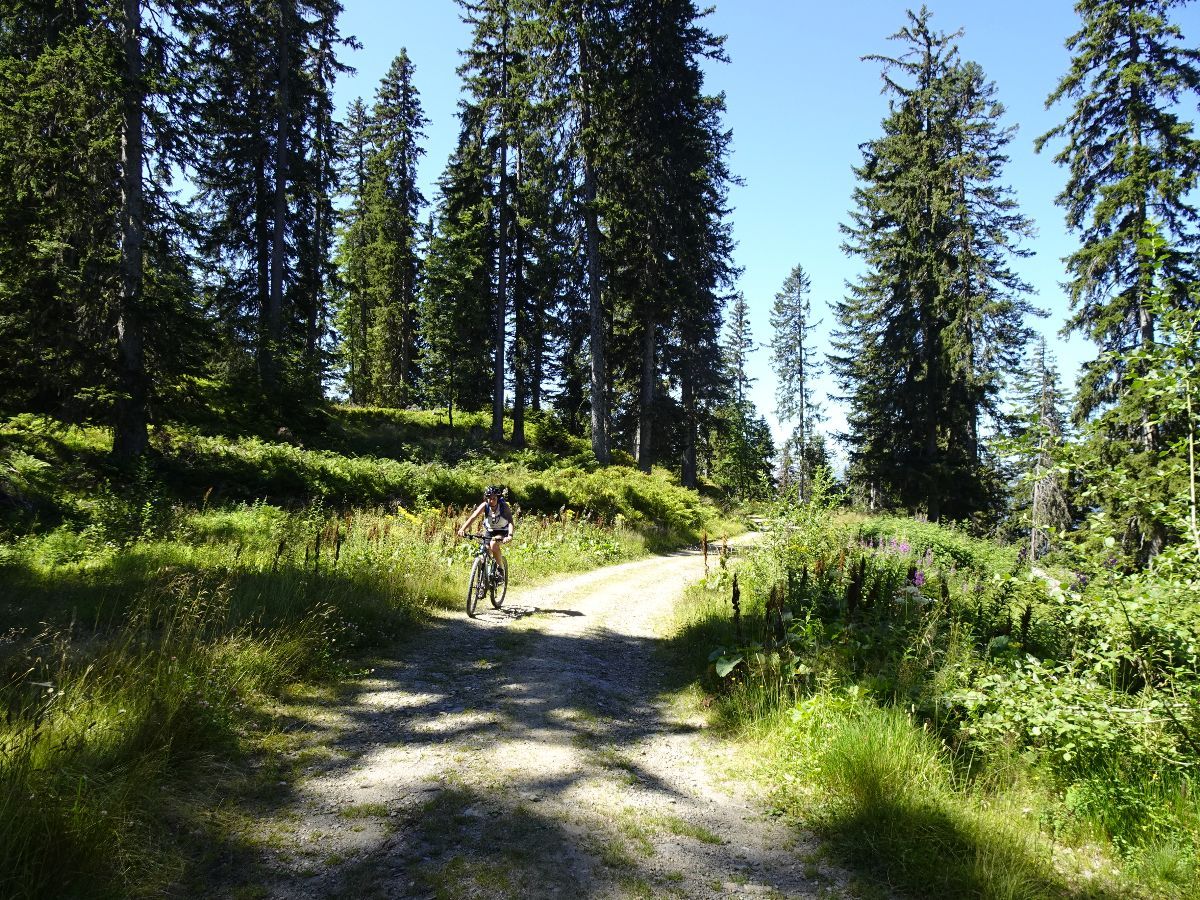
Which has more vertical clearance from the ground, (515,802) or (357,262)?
(357,262)

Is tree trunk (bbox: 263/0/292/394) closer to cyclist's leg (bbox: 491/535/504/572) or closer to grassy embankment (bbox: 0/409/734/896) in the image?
grassy embankment (bbox: 0/409/734/896)

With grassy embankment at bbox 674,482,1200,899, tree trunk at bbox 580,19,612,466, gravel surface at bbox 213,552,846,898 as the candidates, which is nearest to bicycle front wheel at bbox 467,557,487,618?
gravel surface at bbox 213,552,846,898

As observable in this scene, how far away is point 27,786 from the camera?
2857mm

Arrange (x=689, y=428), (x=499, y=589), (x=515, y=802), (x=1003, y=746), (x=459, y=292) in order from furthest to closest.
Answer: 1. (x=459, y=292)
2. (x=689, y=428)
3. (x=499, y=589)
4. (x=1003, y=746)
5. (x=515, y=802)

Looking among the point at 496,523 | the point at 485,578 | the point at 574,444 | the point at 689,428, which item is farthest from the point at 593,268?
the point at 485,578

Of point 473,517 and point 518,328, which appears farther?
point 518,328

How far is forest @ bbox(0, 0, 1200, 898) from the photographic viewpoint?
3.68 m

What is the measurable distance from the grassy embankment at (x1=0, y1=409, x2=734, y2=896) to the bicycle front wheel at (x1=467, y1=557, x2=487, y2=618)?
611mm

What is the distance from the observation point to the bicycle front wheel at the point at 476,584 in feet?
29.9

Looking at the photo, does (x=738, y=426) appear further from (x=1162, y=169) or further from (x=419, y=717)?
(x=419, y=717)

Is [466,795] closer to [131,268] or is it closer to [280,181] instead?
[131,268]

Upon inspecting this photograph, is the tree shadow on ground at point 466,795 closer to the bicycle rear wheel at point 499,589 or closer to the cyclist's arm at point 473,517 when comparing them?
the bicycle rear wheel at point 499,589

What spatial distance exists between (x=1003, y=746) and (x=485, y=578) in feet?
23.6

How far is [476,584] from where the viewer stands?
30.5ft
